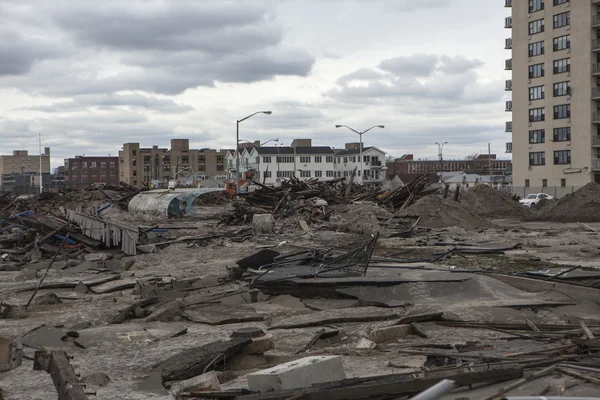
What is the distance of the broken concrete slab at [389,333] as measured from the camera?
34.2 feet

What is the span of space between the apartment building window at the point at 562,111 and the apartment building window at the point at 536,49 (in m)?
6.69

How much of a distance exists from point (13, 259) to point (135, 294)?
387 inches

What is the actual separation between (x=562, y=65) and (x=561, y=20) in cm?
481

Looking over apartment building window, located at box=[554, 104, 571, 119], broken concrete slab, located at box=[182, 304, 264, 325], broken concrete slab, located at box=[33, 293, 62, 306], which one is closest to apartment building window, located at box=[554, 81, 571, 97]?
apartment building window, located at box=[554, 104, 571, 119]

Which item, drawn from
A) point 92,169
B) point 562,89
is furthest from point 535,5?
point 92,169

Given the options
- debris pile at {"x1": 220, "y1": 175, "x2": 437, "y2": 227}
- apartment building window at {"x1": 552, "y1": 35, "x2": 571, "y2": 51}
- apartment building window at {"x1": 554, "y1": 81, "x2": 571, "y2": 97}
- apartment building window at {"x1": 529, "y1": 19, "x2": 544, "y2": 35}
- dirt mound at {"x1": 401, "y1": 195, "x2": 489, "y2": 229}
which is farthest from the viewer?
apartment building window at {"x1": 529, "y1": 19, "x2": 544, "y2": 35}

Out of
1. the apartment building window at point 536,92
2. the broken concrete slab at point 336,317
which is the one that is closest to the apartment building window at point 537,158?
the apartment building window at point 536,92

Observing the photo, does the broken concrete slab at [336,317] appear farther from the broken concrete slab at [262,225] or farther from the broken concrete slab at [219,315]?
the broken concrete slab at [262,225]

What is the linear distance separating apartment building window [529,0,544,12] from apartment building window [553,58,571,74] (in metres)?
6.59

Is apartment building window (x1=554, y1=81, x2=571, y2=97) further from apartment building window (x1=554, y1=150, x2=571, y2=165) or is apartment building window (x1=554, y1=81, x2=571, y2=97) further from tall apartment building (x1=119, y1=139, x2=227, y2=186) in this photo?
tall apartment building (x1=119, y1=139, x2=227, y2=186)

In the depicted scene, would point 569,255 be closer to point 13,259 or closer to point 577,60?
point 13,259

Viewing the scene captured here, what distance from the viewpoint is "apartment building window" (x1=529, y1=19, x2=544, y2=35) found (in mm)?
75875

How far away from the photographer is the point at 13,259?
2405 cm

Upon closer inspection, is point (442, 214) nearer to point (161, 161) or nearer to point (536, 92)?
point (536, 92)
